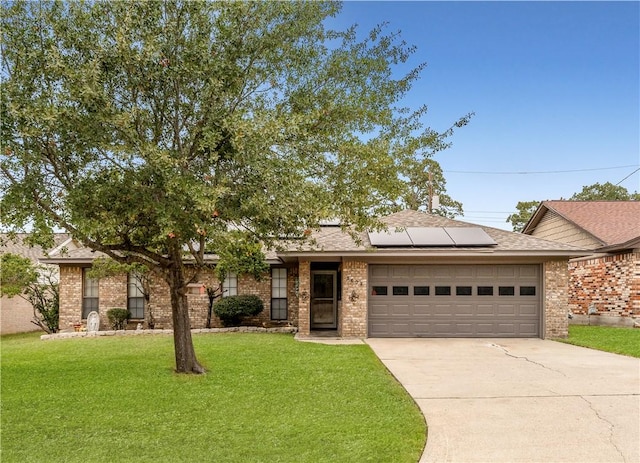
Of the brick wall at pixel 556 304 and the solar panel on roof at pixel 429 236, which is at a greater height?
the solar panel on roof at pixel 429 236

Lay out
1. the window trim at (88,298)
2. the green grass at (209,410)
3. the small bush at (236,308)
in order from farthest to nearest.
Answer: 1. the window trim at (88,298)
2. the small bush at (236,308)
3. the green grass at (209,410)

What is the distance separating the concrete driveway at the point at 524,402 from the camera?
470cm

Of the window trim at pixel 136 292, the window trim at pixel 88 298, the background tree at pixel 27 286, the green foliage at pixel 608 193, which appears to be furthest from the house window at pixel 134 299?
the green foliage at pixel 608 193

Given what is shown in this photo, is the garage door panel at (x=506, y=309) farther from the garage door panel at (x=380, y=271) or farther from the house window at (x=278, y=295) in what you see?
the house window at (x=278, y=295)

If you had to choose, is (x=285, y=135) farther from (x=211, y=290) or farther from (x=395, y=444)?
(x=211, y=290)

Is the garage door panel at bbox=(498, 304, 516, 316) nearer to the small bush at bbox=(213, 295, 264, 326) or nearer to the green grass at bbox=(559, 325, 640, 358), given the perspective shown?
the green grass at bbox=(559, 325, 640, 358)

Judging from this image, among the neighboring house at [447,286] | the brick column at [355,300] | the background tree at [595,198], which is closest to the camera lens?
the neighboring house at [447,286]

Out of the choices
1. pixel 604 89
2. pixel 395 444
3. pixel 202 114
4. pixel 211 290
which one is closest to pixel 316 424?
pixel 395 444

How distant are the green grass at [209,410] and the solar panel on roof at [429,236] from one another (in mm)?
4487

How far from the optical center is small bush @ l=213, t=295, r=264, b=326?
15.1 metres

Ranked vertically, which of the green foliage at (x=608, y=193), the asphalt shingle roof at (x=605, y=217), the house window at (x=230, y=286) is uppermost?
the green foliage at (x=608, y=193)

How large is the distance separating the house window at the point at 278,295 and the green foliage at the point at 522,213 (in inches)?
1160

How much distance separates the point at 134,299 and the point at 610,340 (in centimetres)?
1432

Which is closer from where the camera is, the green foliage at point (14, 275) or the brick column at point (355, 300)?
the brick column at point (355, 300)
